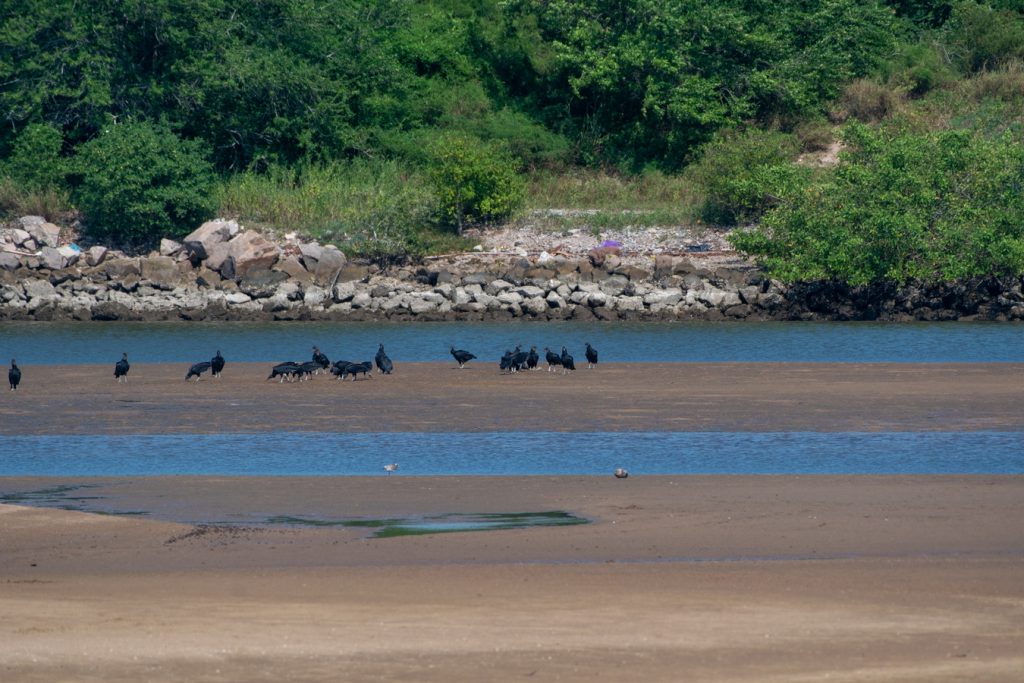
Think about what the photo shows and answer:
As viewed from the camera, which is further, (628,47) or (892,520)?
(628,47)

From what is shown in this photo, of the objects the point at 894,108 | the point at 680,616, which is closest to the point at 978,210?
the point at 894,108

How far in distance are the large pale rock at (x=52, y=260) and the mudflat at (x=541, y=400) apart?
17.3 metres

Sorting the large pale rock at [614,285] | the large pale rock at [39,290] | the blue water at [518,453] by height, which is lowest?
the large pale rock at [39,290]

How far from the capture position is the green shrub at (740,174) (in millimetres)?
44666

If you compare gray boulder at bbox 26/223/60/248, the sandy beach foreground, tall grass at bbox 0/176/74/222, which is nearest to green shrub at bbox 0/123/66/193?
tall grass at bbox 0/176/74/222

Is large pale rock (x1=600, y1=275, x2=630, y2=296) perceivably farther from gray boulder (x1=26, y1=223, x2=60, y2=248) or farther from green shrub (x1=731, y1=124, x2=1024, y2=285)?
gray boulder (x1=26, y1=223, x2=60, y2=248)

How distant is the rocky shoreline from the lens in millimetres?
40656

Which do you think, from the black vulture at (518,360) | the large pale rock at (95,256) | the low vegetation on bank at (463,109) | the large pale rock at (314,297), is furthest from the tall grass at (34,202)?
the black vulture at (518,360)

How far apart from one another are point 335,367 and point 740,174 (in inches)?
916

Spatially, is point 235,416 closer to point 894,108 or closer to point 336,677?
point 336,677

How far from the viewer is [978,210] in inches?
1556

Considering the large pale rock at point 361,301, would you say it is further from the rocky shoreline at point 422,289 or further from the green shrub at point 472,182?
the green shrub at point 472,182

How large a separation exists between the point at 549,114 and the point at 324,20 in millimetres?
8779

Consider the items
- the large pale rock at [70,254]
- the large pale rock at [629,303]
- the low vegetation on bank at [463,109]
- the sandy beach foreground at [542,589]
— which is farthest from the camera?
the low vegetation on bank at [463,109]
